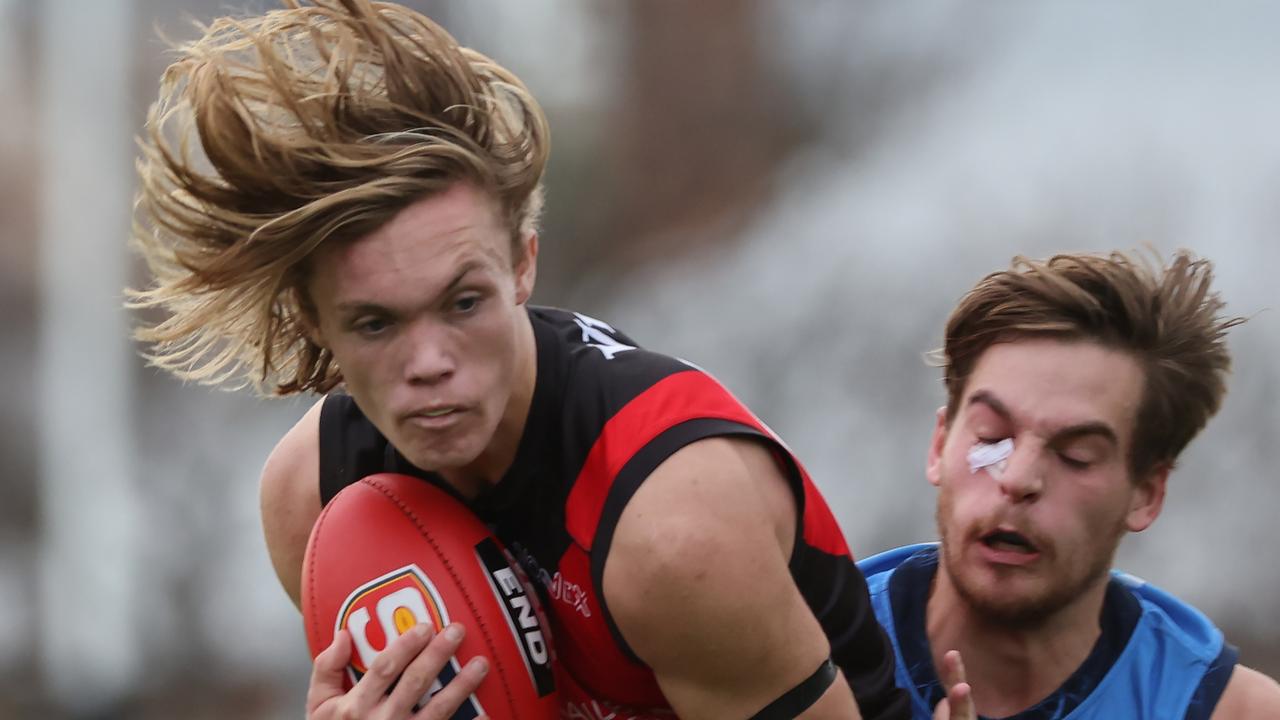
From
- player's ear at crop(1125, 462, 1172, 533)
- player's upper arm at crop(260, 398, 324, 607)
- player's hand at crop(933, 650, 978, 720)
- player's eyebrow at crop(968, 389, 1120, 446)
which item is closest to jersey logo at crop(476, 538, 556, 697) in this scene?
player's upper arm at crop(260, 398, 324, 607)

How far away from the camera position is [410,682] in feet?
9.46

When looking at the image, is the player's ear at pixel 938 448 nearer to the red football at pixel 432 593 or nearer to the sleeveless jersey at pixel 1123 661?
the sleeveless jersey at pixel 1123 661

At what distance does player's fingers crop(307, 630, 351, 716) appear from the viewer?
2.97 meters

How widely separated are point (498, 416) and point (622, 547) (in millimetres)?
347

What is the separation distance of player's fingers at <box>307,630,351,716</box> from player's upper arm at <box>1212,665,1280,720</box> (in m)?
1.69

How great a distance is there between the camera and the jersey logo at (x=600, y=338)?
3092 millimetres

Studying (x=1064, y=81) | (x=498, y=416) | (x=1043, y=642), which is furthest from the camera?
(x=1064, y=81)

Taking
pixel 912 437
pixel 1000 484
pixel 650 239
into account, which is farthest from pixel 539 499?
pixel 650 239

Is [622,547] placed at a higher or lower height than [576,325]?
lower

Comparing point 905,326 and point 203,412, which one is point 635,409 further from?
point 203,412

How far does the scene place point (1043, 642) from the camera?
3.44 metres

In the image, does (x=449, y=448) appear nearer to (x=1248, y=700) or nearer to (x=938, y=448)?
(x=938, y=448)

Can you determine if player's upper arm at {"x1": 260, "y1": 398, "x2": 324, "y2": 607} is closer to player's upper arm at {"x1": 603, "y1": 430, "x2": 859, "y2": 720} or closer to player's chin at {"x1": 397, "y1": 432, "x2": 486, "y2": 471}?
player's chin at {"x1": 397, "y1": 432, "x2": 486, "y2": 471}

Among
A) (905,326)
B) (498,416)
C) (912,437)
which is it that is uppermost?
(498,416)
